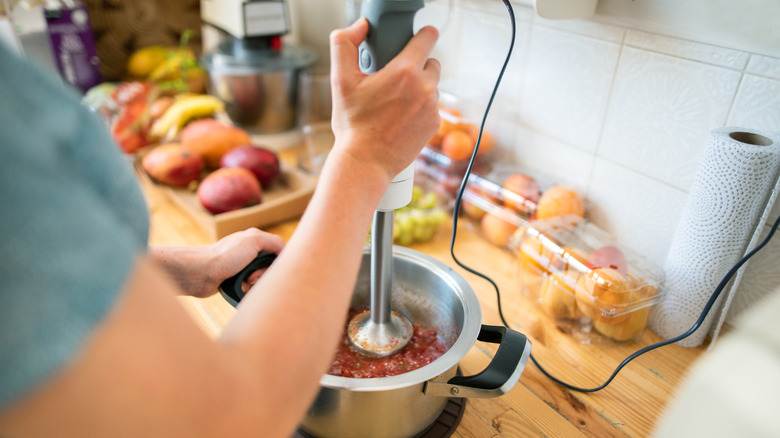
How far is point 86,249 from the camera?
24 centimetres

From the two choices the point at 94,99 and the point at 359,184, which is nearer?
the point at 359,184

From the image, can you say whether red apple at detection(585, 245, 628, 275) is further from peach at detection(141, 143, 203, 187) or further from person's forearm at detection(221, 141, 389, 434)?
peach at detection(141, 143, 203, 187)

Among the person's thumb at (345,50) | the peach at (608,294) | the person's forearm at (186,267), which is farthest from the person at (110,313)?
the peach at (608,294)

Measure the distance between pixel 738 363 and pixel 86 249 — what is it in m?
0.28

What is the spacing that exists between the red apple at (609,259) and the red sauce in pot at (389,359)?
23cm

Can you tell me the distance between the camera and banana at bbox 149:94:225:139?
113cm

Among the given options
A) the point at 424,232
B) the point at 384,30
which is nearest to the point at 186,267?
the point at 384,30

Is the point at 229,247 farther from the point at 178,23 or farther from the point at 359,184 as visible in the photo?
the point at 178,23

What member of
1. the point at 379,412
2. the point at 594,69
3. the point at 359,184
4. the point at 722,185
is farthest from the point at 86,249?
the point at 594,69

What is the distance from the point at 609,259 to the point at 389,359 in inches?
12.4

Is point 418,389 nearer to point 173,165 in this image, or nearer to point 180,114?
point 173,165

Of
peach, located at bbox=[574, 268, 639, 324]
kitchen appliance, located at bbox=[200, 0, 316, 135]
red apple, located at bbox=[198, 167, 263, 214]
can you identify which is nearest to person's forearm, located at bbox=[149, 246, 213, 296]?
red apple, located at bbox=[198, 167, 263, 214]

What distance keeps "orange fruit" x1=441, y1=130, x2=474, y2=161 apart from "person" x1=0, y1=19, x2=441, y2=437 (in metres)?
0.59

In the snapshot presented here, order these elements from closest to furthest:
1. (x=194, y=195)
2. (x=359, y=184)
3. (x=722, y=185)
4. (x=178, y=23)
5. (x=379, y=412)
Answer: (x=359, y=184), (x=379, y=412), (x=722, y=185), (x=194, y=195), (x=178, y=23)
